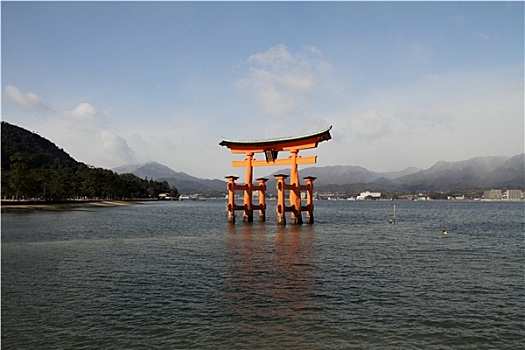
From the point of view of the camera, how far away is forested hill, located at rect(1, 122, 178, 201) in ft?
216

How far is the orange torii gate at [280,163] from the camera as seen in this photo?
1331 inches

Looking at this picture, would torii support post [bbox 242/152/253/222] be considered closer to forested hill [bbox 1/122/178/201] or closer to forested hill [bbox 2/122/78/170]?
forested hill [bbox 1/122/178/201]

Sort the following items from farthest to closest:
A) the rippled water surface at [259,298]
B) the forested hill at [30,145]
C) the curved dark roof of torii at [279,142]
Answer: the forested hill at [30,145], the curved dark roof of torii at [279,142], the rippled water surface at [259,298]

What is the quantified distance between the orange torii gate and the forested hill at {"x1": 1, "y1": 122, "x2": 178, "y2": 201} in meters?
43.0

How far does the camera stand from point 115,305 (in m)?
10.9

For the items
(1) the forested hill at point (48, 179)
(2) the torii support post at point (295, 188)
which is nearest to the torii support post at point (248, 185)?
(2) the torii support post at point (295, 188)

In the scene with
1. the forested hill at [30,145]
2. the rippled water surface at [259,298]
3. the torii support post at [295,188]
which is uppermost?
the forested hill at [30,145]

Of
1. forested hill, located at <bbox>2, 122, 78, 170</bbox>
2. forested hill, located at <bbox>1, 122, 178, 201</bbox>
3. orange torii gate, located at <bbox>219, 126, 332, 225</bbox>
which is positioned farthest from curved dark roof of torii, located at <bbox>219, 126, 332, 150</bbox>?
forested hill, located at <bbox>2, 122, 78, 170</bbox>

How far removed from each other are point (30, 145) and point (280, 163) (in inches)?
5779

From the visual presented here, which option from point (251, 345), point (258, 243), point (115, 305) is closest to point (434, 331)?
point (251, 345)

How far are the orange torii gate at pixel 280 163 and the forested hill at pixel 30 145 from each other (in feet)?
363

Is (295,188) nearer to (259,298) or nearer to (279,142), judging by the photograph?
(279,142)

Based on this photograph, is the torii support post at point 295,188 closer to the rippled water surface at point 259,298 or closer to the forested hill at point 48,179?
the rippled water surface at point 259,298

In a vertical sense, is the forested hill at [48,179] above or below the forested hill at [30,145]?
below
